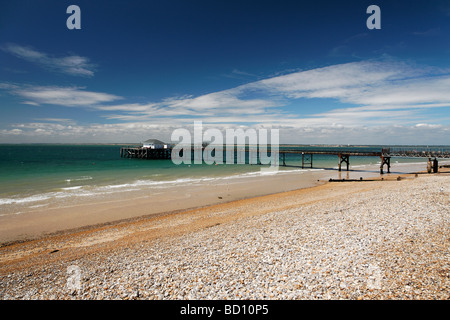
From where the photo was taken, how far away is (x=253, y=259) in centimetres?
617

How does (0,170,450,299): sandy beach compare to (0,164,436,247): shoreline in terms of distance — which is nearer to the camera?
(0,170,450,299): sandy beach

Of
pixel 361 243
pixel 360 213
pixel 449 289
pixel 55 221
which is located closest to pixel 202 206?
pixel 55 221

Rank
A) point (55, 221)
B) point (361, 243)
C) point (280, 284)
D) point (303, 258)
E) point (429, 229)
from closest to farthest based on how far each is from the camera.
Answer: point (280, 284)
point (303, 258)
point (361, 243)
point (429, 229)
point (55, 221)

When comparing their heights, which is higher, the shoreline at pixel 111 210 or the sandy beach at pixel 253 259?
the sandy beach at pixel 253 259

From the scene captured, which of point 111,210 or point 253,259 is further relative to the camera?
point 111,210

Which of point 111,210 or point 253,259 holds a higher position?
point 253,259

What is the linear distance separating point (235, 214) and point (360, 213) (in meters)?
6.06

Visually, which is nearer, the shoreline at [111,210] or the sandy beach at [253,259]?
the sandy beach at [253,259]

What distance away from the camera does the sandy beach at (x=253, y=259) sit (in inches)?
193

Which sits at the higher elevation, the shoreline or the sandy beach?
the sandy beach

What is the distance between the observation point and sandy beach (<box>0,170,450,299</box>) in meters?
4.89
